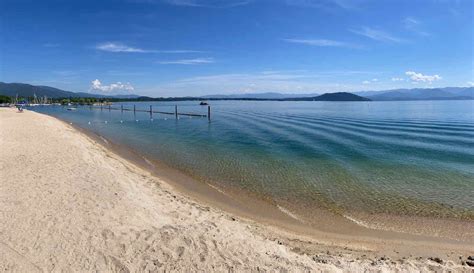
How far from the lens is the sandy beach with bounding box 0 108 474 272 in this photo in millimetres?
7031

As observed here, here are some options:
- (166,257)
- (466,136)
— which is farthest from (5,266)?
(466,136)

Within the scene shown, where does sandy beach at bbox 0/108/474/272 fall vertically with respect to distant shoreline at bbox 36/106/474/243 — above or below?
above

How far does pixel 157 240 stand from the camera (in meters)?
7.96

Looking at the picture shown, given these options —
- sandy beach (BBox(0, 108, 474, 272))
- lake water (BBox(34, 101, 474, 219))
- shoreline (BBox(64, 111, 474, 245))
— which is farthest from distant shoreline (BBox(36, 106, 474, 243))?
lake water (BBox(34, 101, 474, 219))

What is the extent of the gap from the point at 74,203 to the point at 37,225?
1787mm

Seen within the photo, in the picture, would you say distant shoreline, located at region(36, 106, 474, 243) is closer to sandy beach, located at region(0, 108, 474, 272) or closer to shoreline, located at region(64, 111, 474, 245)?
shoreline, located at region(64, 111, 474, 245)

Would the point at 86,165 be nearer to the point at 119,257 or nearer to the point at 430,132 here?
the point at 119,257

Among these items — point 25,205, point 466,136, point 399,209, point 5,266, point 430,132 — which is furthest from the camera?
point 430,132

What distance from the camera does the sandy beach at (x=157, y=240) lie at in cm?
703

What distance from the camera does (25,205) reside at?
385 inches

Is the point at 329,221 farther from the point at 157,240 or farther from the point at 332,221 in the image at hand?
the point at 157,240

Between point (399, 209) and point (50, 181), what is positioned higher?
point (50, 181)

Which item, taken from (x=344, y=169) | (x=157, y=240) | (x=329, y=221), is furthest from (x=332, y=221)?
(x=344, y=169)

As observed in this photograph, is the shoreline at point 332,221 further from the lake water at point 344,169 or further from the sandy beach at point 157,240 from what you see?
the lake water at point 344,169
